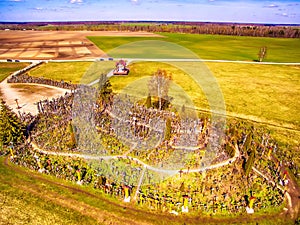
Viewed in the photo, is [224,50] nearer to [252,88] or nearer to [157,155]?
[252,88]

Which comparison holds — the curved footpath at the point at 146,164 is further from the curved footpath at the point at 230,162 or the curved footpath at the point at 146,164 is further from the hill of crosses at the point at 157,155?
the hill of crosses at the point at 157,155

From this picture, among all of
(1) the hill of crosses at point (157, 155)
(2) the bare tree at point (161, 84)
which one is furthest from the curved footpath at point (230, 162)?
(2) the bare tree at point (161, 84)

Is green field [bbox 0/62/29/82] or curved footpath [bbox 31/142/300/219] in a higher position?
green field [bbox 0/62/29/82]

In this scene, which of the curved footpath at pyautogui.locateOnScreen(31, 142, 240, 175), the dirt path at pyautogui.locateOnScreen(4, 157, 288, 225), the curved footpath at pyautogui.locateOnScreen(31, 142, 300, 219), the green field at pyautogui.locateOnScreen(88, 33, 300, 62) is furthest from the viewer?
the green field at pyautogui.locateOnScreen(88, 33, 300, 62)

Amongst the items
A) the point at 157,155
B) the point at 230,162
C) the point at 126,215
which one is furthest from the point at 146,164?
the point at 230,162

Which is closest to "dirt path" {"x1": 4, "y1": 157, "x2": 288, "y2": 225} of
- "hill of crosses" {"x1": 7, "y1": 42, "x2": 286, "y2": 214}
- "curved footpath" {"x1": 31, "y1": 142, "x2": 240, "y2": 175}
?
"hill of crosses" {"x1": 7, "y1": 42, "x2": 286, "y2": 214}

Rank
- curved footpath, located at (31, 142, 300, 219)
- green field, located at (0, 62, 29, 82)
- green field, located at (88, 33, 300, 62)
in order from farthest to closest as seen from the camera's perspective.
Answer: green field, located at (88, 33, 300, 62) < green field, located at (0, 62, 29, 82) < curved footpath, located at (31, 142, 300, 219)

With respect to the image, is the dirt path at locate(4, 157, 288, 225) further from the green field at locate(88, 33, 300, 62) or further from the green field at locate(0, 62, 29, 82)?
the green field at locate(88, 33, 300, 62)
